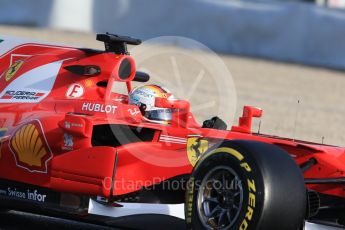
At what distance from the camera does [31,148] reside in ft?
21.8

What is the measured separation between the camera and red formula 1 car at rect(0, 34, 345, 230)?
5398 millimetres

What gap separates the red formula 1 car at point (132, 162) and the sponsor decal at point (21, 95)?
0.03 ft

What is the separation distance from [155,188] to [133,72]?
1347 millimetres

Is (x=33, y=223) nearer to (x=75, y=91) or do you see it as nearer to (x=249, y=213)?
(x=75, y=91)

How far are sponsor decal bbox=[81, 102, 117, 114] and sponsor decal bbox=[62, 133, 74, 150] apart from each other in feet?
1.14

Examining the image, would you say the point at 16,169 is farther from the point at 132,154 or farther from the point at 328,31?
the point at 328,31

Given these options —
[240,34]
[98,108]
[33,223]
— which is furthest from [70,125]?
[240,34]

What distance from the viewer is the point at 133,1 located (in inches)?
932

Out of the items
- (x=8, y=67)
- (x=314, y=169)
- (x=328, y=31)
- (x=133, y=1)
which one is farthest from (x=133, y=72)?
(x=133, y=1)

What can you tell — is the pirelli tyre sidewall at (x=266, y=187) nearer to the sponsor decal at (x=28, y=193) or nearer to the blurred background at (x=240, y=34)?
the sponsor decal at (x=28, y=193)

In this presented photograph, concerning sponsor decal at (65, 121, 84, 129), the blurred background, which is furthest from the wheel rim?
the blurred background

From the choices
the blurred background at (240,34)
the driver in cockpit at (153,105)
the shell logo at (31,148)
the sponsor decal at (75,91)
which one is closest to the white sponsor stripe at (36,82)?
the sponsor decal at (75,91)

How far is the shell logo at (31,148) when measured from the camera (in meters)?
6.59

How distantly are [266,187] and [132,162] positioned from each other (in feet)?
4.23
